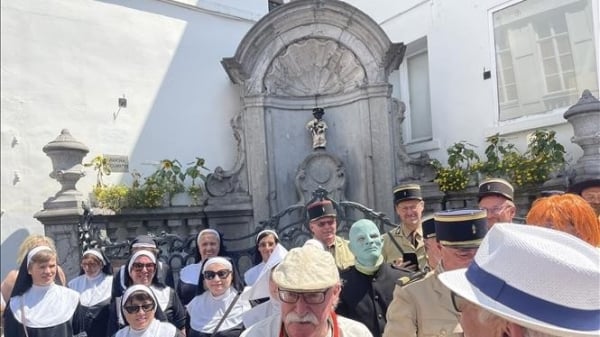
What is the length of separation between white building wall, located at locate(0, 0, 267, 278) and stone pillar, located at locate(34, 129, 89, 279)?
1524 mm

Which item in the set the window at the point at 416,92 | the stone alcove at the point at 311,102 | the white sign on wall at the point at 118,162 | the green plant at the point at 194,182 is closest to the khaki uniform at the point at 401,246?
the stone alcove at the point at 311,102

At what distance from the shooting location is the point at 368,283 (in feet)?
11.7

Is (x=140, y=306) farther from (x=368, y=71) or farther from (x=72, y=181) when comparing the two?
(x=368, y=71)

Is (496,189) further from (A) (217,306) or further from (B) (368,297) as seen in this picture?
(A) (217,306)

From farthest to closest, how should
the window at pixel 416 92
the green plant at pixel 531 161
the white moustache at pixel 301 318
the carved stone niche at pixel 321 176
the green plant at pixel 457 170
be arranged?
the window at pixel 416 92, the carved stone niche at pixel 321 176, the green plant at pixel 457 170, the green plant at pixel 531 161, the white moustache at pixel 301 318

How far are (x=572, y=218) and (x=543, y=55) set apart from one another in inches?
245

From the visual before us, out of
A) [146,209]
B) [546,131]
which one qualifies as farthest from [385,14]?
[146,209]

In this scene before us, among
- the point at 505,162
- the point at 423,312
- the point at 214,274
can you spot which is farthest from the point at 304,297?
the point at 505,162

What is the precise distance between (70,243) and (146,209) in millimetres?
1407

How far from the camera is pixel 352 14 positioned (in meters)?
9.30

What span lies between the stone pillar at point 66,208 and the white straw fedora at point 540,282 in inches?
263

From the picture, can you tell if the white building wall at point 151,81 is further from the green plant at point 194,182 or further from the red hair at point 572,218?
the red hair at point 572,218

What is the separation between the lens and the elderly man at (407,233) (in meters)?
4.37

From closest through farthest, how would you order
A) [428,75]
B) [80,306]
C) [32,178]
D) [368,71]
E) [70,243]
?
[80,306] < [70,243] < [32,178] < [368,71] < [428,75]
